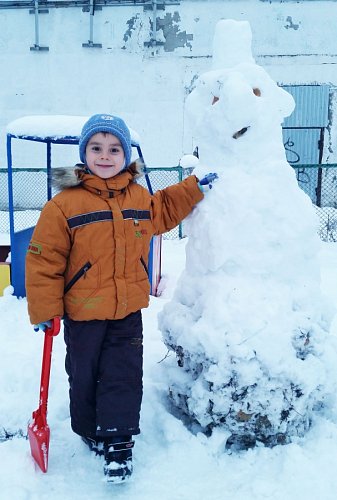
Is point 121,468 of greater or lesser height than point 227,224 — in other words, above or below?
below

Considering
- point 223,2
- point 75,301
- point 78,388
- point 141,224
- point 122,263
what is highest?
point 223,2

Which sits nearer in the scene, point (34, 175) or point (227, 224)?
point (227, 224)

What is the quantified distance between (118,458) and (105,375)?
33 centimetres

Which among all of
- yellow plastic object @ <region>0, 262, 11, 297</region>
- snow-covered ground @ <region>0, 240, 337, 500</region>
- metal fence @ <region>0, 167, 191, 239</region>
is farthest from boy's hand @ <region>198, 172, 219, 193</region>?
metal fence @ <region>0, 167, 191, 239</region>

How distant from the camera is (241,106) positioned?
1.98 m

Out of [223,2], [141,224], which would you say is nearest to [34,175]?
[223,2]

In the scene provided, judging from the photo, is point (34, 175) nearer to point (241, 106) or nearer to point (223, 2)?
point (223, 2)

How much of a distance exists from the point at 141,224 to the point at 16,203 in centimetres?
915

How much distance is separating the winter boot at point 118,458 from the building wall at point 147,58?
28.2 feet

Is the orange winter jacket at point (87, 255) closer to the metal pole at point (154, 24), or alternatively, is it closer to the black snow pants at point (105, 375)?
the black snow pants at point (105, 375)

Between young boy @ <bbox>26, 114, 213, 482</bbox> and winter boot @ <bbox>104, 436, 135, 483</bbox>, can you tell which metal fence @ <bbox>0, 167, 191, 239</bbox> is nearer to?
young boy @ <bbox>26, 114, 213, 482</bbox>

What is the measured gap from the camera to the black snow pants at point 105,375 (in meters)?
1.89

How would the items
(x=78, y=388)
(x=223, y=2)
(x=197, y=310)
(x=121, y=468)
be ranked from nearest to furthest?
(x=121, y=468) < (x=78, y=388) < (x=197, y=310) < (x=223, y=2)

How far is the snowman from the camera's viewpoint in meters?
1.88
